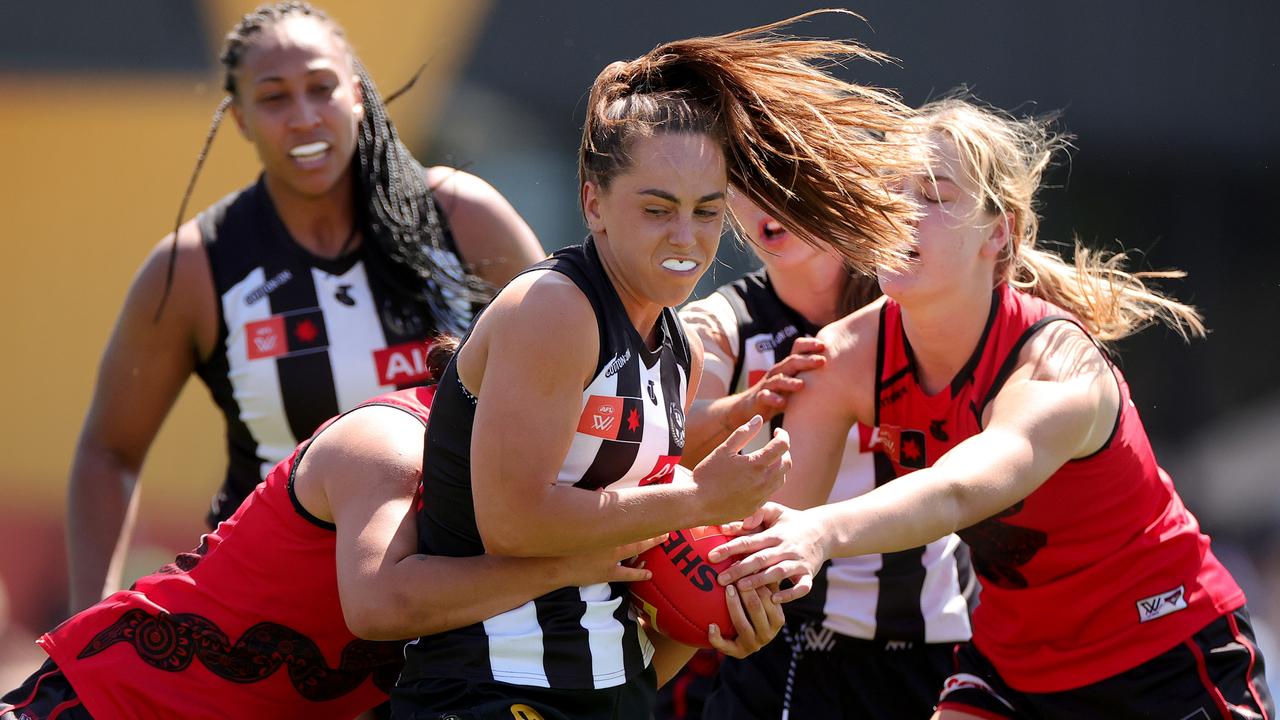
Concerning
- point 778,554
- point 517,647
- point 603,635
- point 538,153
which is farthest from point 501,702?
point 538,153

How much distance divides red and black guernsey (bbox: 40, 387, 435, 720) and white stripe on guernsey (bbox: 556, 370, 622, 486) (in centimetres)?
42

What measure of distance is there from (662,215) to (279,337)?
1.81 m

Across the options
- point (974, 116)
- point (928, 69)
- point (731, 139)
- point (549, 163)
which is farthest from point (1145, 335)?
point (731, 139)

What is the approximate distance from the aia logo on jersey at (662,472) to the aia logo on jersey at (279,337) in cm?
159

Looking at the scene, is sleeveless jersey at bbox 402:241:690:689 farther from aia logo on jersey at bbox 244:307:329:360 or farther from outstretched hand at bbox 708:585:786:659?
aia logo on jersey at bbox 244:307:329:360

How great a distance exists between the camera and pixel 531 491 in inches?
93.0

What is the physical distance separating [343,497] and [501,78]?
4.74 m

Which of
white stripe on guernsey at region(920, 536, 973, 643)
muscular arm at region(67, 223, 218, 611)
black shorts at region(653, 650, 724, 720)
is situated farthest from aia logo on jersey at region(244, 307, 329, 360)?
white stripe on guernsey at region(920, 536, 973, 643)

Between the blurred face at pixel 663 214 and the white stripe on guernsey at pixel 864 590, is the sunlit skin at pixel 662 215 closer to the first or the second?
the blurred face at pixel 663 214

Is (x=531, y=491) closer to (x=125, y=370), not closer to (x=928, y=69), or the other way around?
(x=125, y=370)

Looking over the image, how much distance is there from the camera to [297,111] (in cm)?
386

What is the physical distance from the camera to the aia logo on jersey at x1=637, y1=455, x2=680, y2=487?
8.62 feet

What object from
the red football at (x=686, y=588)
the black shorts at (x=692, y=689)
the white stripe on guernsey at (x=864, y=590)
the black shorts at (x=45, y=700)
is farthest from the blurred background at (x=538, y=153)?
the red football at (x=686, y=588)

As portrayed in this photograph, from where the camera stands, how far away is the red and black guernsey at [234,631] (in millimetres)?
2709
